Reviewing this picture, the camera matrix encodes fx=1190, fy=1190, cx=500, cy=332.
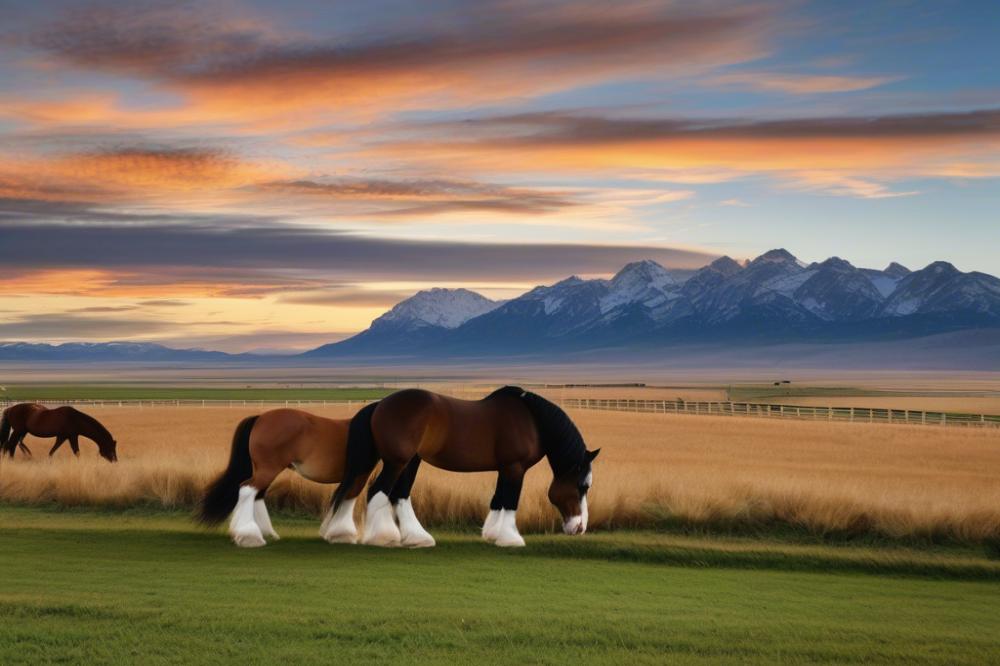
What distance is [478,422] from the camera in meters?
14.3

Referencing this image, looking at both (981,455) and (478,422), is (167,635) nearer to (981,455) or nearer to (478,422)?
(478,422)

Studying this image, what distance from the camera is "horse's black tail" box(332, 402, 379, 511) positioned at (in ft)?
45.8

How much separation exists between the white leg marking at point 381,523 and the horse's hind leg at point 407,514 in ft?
0.37

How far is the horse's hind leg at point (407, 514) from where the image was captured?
14.1 metres

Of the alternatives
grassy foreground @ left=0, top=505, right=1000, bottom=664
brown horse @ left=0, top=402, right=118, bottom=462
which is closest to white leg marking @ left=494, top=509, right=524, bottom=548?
grassy foreground @ left=0, top=505, right=1000, bottom=664

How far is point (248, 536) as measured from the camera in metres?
13.8

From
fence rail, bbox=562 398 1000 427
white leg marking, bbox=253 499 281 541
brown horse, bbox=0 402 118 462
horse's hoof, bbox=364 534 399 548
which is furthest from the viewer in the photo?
fence rail, bbox=562 398 1000 427

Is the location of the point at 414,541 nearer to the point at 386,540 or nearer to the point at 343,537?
the point at 386,540

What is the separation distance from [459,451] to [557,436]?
46.8 inches

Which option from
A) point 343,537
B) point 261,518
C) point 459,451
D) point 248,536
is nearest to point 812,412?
point 459,451

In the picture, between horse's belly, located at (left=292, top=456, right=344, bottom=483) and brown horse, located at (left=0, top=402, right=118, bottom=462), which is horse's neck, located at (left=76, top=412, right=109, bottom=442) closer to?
brown horse, located at (left=0, top=402, right=118, bottom=462)

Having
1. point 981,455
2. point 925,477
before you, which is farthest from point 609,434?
point 925,477

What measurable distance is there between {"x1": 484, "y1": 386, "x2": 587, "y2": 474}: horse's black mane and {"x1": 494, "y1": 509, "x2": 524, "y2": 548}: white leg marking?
2.56 ft

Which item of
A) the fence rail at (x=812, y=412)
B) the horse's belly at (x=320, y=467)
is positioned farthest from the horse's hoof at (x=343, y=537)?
the fence rail at (x=812, y=412)
